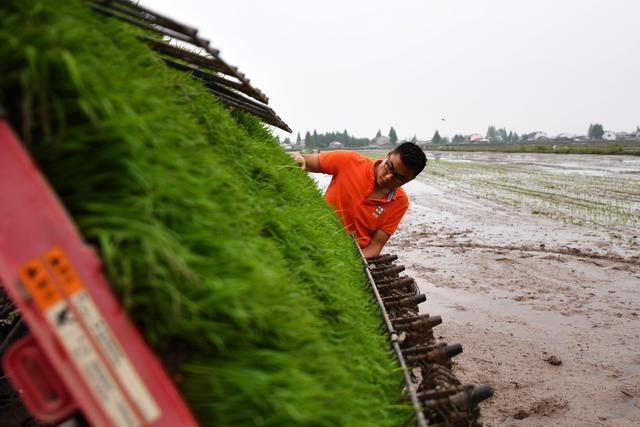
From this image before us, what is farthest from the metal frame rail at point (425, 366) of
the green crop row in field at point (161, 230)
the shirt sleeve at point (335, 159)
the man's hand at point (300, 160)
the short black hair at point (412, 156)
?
the shirt sleeve at point (335, 159)

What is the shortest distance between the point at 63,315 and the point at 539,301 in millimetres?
8229

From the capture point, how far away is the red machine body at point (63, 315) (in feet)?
3.18

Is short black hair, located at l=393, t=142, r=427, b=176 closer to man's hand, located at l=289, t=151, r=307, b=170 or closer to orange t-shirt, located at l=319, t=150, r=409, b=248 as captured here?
orange t-shirt, located at l=319, t=150, r=409, b=248

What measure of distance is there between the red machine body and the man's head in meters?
3.97

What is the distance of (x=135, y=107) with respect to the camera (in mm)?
1280

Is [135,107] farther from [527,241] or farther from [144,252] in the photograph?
[527,241]

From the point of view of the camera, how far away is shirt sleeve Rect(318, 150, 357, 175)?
535 centimetres

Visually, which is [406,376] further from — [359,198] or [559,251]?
[559,251]

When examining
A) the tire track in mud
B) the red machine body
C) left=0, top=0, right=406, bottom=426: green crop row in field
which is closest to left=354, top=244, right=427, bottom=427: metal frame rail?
left=0, top=0, right=406, bottom=426: green crop row in field

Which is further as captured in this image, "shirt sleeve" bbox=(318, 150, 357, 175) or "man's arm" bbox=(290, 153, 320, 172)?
"shirt sleeve" bbox=(318, 150, 357, 175)

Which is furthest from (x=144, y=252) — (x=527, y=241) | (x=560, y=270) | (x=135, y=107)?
(x=527, y=241)

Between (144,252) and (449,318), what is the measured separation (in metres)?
6.87

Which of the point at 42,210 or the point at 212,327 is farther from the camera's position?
the point at 212,327

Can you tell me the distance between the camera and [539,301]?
7895 millimetres
